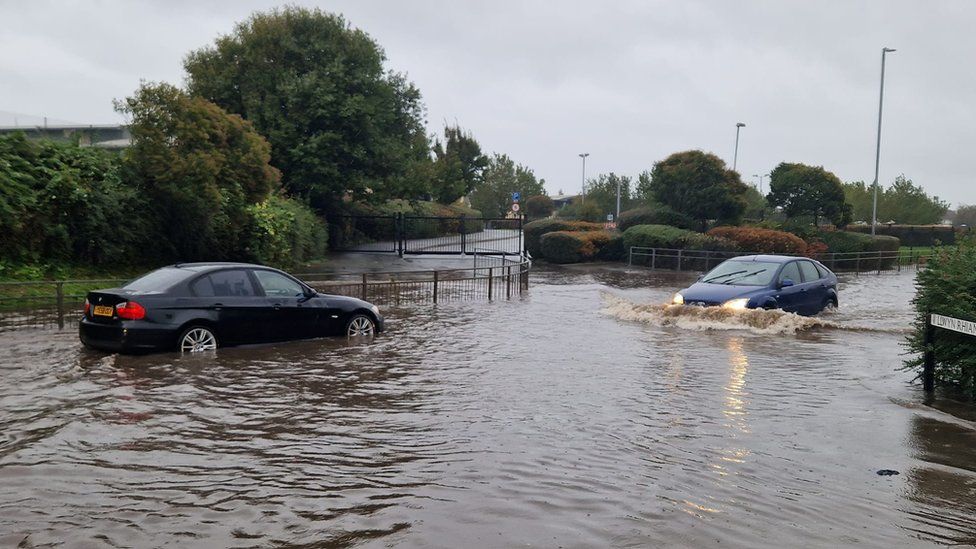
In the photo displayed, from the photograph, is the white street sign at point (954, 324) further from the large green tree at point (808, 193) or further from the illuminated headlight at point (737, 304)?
the large green tree at point (808, 193)

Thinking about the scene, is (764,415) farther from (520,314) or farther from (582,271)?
(582,271)

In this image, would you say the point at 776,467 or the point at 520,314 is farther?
the point at 520,314

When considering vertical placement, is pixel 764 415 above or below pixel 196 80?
below

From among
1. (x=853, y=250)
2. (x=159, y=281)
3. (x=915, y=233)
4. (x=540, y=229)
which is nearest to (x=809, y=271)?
(x=159, y=281)

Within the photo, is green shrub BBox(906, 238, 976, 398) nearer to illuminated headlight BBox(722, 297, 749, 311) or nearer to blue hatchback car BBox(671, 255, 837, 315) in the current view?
illuminated headlight BBox(722, 297, 749, 311)

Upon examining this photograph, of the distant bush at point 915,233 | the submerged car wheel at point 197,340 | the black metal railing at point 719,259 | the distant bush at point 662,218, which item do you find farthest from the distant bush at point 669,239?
the submerged car wheel at point 197,340

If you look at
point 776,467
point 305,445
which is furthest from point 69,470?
point 776,467

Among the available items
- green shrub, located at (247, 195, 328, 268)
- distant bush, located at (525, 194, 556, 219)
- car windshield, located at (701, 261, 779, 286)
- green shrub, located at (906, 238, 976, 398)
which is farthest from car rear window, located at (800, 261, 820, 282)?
distant bush, located at (525, 194, 556, 219)

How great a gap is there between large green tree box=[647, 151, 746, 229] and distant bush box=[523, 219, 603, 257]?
4.38m

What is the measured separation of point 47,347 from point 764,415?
9.80 metres

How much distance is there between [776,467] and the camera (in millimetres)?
6672

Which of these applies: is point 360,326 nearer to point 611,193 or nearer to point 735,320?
point 735,320

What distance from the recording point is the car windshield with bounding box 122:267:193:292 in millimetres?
11188

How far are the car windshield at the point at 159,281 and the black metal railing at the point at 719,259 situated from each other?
25.1 metres
